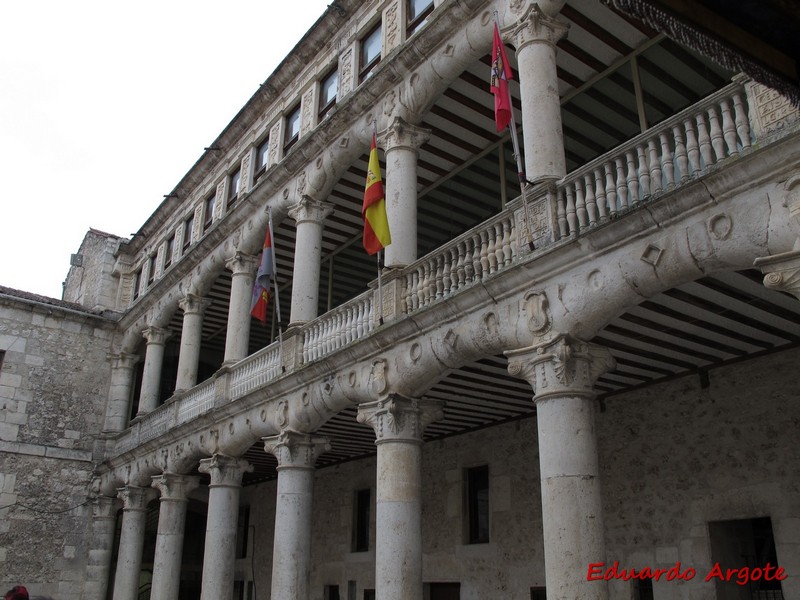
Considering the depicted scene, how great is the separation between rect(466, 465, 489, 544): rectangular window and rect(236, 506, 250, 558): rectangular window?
372 inches

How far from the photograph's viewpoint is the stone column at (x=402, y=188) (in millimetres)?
10211

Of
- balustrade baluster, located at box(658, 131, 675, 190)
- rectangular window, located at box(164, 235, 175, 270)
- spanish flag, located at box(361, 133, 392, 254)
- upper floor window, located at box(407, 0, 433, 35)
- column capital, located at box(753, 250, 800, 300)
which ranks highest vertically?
rectangular window, located at box(164, 235, 175, 270)

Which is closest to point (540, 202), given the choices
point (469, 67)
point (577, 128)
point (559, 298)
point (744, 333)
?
point (559, 298)

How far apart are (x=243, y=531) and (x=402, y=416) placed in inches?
525

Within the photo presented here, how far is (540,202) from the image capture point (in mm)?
7789

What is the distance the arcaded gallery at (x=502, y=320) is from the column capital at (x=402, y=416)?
0.03m

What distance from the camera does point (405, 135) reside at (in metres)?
10.9

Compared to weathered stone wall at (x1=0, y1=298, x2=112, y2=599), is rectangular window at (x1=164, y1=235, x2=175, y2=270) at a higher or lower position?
higher

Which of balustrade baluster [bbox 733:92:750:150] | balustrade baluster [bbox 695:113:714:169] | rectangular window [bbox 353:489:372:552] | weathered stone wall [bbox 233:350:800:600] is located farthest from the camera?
rectangular window [bbox 353:489:372:552]

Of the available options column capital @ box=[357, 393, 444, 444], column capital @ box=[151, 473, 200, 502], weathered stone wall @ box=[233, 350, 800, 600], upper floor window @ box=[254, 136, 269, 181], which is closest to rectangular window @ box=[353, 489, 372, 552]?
weathered stone wall @ box=[233, 350, 800, 600]

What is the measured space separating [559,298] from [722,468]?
386 cm

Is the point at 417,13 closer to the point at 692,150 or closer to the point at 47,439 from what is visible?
the point at 692,150

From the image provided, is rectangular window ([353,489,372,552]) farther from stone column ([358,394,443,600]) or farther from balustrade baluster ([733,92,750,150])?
balustrade baluster ([733,92,750,150])

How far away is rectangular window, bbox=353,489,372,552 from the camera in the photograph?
16.1 meters
